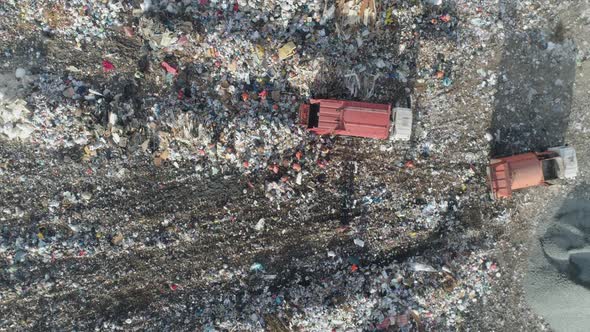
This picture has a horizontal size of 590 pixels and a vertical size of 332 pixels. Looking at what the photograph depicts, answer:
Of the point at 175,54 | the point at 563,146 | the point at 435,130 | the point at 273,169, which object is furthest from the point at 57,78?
the point at 563,146

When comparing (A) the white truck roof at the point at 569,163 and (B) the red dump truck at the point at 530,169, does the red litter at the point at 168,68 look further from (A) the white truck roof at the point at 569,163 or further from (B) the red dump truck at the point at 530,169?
(A) the white truck roof at the point at 569,163

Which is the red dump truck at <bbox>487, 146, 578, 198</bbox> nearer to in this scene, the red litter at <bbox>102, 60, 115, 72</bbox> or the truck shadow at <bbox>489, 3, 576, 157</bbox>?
the truck shadow at <bbox>489, 3, 576, 157</bbox>

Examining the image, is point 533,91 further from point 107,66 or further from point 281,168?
point 107,66

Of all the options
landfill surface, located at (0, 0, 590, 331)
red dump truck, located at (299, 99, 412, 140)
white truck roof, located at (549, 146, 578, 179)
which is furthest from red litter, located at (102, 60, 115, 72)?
white truck roof, located at (549, 146, 578, 179)

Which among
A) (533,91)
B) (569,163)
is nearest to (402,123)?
(533,91)

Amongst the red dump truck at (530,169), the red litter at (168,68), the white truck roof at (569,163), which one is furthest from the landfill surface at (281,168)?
the white truck roof at (569,163)

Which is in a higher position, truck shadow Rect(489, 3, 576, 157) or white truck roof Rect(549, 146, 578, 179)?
truck shadow Rect(489, 3, 576, 157)

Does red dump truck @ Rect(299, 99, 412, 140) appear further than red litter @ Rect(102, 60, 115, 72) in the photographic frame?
No

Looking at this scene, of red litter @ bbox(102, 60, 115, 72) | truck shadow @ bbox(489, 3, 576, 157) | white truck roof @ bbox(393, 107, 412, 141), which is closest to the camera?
white truck roof @ bbox(393, 107, 412, 141)
